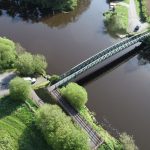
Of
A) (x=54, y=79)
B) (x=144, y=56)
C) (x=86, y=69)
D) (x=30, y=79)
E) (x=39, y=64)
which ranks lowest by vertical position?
(x=144, y=56)

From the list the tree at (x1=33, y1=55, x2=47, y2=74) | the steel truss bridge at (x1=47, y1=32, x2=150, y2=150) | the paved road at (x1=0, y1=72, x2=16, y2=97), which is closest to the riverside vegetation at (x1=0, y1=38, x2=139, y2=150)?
the steel truss bridge at (x1=47, y1=32, x2=150, y2=150)

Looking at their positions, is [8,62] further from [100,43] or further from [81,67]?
[100,43]

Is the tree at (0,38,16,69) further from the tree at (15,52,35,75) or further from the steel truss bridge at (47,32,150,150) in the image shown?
the steel truss bridge at (47,32,150,150)

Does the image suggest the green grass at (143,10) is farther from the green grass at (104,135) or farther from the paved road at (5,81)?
the paved road at (5,81)

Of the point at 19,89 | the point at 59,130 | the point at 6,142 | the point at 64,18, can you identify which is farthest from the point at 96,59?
the point at 6,142

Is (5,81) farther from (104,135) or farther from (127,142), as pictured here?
(127,142)

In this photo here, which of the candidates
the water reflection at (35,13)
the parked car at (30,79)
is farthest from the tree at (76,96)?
the water reflection at (35,13)

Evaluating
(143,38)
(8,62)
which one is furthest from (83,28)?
(8,62)
